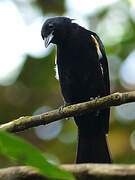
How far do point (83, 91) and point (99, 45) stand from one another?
1.68 feet

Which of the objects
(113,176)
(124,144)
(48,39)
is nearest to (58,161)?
(124,144)

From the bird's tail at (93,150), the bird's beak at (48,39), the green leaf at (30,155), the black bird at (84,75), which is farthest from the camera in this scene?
the bird's beak at (48,39)

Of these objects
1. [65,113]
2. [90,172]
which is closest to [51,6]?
[65,113]

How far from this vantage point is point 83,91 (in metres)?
4.20

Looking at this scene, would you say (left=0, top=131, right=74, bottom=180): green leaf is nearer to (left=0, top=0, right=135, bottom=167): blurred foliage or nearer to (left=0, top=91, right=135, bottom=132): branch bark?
(left=0, top=91, right=135, bottom=132): branch bark

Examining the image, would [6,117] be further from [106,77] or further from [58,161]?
[106,77]

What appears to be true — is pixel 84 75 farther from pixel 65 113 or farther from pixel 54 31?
pixel 65 113

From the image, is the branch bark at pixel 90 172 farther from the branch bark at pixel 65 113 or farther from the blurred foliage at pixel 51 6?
the blurred foliage at pixel 51 6

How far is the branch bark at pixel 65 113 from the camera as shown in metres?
2.69

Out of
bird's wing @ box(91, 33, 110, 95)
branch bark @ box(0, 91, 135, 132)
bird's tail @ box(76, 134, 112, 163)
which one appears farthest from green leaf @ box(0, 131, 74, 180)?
bird's wing @ box(91, 33, 110, 95)

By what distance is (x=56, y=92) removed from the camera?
6.08 metres

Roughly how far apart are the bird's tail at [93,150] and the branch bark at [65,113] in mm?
1179

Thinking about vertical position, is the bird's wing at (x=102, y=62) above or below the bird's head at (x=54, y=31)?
below

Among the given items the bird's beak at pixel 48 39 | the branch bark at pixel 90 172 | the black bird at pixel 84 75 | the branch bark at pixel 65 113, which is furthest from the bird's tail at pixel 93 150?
the branch bark at pixel 90 172
